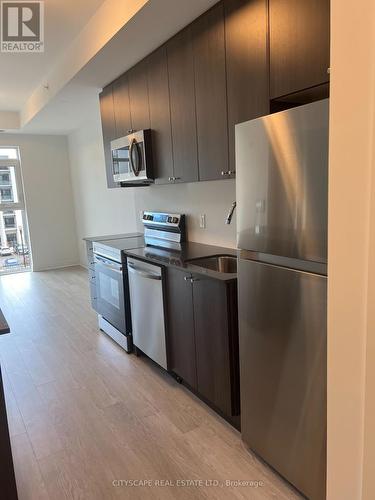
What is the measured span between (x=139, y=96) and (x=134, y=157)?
0.51 metres

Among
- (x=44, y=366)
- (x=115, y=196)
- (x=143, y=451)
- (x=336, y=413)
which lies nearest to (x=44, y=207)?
(x=115, y=196)

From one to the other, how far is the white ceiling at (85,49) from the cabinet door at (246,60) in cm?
30

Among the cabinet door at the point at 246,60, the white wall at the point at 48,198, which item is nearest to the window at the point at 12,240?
the white wall at the point at 48,198

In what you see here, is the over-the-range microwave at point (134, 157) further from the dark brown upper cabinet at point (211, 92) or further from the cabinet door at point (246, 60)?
the cabinet door at point (246, 60)

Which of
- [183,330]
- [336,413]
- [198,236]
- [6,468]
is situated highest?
[198,236]

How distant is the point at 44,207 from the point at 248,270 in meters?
5.83

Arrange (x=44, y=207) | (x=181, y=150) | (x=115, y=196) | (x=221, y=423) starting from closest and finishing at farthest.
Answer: (x=221, y=423) < (x=181, y=150) < (x=115, y=196) < (x=44, y=207)

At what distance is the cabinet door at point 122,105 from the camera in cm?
326

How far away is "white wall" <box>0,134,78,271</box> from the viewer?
21.2 feet

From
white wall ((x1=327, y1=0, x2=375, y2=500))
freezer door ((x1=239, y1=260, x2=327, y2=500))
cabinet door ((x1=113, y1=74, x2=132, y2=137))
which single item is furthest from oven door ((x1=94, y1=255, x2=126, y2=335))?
white wall ((x1=327, y1=0, x2=375, y2=500))

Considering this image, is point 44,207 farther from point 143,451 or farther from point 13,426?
point 143,451

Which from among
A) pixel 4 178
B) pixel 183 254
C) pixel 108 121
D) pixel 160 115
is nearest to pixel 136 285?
pixel 183 254

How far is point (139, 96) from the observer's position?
3.06 metres

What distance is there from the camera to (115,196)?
5059 mm
